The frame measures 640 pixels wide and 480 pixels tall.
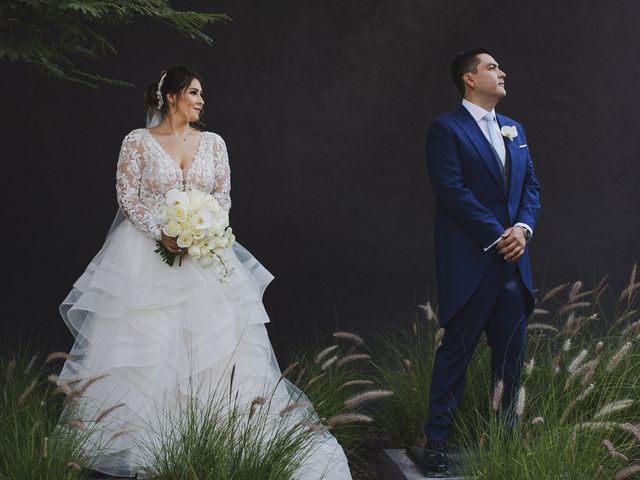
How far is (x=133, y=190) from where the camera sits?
172 inches

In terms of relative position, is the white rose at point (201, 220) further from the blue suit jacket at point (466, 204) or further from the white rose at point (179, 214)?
the blue suit jacket at point (466, 204)

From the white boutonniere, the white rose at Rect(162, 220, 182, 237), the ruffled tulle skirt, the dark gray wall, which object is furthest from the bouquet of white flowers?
the dark gray wall

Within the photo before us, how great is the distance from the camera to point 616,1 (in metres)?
6.49

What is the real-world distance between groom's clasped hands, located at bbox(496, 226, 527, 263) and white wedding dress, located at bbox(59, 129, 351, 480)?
3.62ft

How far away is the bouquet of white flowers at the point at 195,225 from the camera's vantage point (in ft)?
13.8

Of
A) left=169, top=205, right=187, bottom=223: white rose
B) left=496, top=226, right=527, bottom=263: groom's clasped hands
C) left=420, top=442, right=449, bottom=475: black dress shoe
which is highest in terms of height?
left=169, top=205, right=187, bottom=223: white rose

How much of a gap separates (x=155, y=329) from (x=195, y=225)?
0.49 meters

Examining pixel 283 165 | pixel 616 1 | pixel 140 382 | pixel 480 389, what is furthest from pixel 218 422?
pixel 616 1

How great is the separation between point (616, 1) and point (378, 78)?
1704 mm

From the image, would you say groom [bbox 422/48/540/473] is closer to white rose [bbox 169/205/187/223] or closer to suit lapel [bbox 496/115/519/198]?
suit lapel [bbox 496/115/519/198]

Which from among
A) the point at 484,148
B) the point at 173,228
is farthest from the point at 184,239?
the point at 484,148

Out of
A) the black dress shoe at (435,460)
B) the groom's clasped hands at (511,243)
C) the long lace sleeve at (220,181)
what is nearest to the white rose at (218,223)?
the long lace sleeve at (220,181)

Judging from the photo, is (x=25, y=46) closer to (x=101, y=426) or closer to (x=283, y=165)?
(x=101, y=426)

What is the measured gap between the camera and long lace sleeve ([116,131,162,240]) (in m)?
4.33
